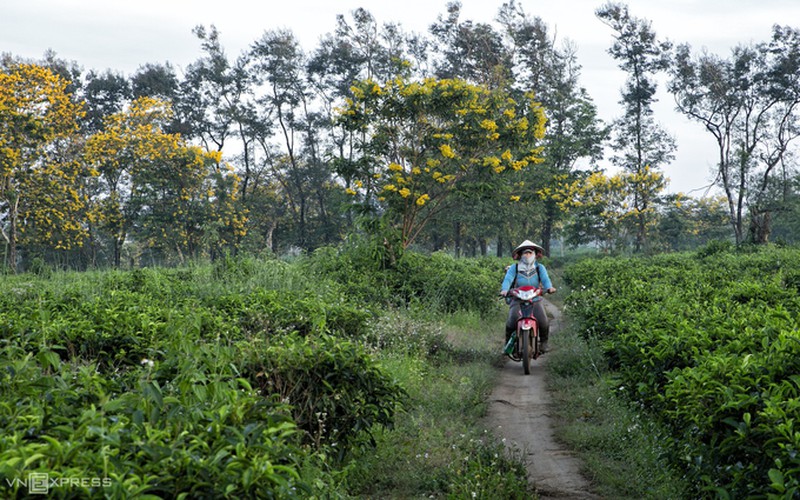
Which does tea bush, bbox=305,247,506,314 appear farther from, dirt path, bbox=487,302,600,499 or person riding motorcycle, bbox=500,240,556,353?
dirt path, bbox=487,302,600,499

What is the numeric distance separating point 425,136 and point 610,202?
23.1 metres

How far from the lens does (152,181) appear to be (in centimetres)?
3023

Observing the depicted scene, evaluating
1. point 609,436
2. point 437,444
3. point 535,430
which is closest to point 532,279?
point 535,430

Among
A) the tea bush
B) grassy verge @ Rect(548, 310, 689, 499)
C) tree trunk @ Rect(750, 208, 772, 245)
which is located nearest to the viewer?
grassy verge @ Rect(548, 310, 689, 499)

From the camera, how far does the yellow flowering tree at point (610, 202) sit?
36.8m

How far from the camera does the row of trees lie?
56.6 feet

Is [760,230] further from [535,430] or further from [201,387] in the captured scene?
[201,387]

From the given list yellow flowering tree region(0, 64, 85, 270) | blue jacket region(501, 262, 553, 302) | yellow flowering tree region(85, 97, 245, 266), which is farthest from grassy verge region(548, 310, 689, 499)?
yellow flowering tree region(85, 97, 245, 266)

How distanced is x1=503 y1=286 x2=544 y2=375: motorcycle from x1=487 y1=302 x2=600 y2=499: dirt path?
215mm

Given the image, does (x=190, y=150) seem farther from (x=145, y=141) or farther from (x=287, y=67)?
(x=287, y=67)

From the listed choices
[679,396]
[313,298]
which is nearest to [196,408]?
[679,396]

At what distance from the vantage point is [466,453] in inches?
222

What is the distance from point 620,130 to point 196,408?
42596 millimetres

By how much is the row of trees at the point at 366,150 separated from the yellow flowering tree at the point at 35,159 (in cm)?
7
